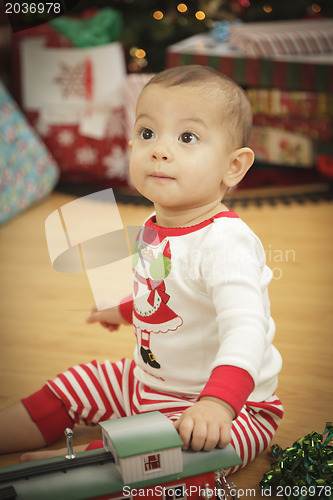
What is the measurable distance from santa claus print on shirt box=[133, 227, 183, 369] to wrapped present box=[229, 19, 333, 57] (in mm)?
1408

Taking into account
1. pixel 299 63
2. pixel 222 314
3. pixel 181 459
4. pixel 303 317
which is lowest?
pixel 303 317

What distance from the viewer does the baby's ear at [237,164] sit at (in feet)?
2.80

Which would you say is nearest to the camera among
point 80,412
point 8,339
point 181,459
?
point 181,459

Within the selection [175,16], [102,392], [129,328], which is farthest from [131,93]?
[102,392]

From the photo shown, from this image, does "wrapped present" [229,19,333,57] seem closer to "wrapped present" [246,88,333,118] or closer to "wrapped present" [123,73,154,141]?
"wrapped present" [246,88,333,118]

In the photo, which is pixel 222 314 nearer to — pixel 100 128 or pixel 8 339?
pixel 8 339

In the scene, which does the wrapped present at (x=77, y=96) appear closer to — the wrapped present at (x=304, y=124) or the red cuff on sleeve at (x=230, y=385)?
the wrapped present at (x=304, y=124)

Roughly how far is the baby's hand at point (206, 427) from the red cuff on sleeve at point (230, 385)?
0.01m

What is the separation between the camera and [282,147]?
2.30 meters

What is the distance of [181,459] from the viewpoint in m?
0.70

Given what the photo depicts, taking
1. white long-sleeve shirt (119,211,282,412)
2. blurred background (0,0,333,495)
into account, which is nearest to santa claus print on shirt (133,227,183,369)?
white long-sleeve shirt (119,211,282,412)

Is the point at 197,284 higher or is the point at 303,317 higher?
the point at 197,284

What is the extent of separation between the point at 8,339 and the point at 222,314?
68 cm

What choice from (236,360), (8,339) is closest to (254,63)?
(8,339)
